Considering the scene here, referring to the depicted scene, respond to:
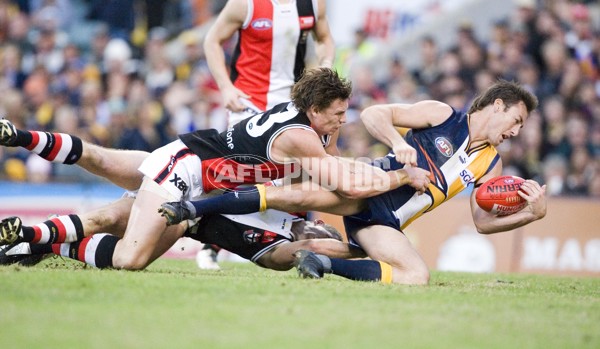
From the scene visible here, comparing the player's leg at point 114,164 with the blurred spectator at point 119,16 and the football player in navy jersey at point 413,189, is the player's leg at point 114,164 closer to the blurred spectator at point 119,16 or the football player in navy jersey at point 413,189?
the football player in navy jersey at point 413,189

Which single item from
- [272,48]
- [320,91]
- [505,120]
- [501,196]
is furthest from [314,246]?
[272,48]

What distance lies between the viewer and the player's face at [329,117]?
748cm

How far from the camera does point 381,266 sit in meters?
7.33

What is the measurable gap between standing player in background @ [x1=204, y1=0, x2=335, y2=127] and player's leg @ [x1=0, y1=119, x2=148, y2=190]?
1.41m

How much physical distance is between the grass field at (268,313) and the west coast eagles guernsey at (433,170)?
74 cm

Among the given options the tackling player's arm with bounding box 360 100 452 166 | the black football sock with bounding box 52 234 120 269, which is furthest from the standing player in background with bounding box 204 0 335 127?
the black football sock with bounding box 52 234 120 269

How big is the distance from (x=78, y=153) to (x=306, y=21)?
268 centimetres

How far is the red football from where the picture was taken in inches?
303

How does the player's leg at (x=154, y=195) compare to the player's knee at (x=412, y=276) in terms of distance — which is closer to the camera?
the player's knee at (x=412, y=276)

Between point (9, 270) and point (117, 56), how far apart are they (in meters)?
10.1

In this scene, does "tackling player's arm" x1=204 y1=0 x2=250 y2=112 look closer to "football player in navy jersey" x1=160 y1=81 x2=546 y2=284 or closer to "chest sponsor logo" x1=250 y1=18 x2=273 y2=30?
"chest sponsor logo" x1=250 y1=18 x2=273 y2=30

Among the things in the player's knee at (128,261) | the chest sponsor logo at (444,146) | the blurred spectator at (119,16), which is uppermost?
the blurred spectator at (119,16)

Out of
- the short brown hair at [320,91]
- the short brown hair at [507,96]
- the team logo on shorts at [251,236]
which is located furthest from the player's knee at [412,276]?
the short brown hair at [507,96]

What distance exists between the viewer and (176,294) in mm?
6000
